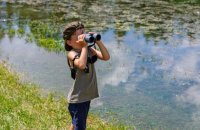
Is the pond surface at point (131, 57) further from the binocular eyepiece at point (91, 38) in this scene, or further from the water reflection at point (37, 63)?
the binocular eyepiece at point (91, 38)

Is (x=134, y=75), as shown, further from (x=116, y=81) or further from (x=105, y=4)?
(x=105, y=4)

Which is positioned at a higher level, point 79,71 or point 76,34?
point 76,34

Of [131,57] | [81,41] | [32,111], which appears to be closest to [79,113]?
[81,41]

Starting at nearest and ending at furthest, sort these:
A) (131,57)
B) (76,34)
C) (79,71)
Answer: (76,34) → (79,71) → (131,57)

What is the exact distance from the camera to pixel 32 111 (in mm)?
9750

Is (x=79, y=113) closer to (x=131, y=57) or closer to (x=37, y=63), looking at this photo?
(x=37, y=63)

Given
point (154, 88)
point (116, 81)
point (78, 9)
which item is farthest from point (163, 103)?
point (78, 9)

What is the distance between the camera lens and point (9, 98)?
10477 millimetres

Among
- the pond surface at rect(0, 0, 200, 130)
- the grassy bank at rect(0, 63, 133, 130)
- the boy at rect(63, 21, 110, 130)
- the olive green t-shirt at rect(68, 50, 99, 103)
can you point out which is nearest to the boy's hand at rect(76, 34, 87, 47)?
the boy at rect(63, 21, 110, 130)

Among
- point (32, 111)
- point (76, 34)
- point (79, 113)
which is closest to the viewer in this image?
point (76, 34)

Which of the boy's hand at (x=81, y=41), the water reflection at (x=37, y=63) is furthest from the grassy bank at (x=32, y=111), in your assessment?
the boy's hand at (x=81, y=41)

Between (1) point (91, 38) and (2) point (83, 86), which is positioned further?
(2) point (83, 86)

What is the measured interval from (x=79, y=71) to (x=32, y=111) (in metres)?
3.49

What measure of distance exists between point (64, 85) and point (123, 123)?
11.8ft
